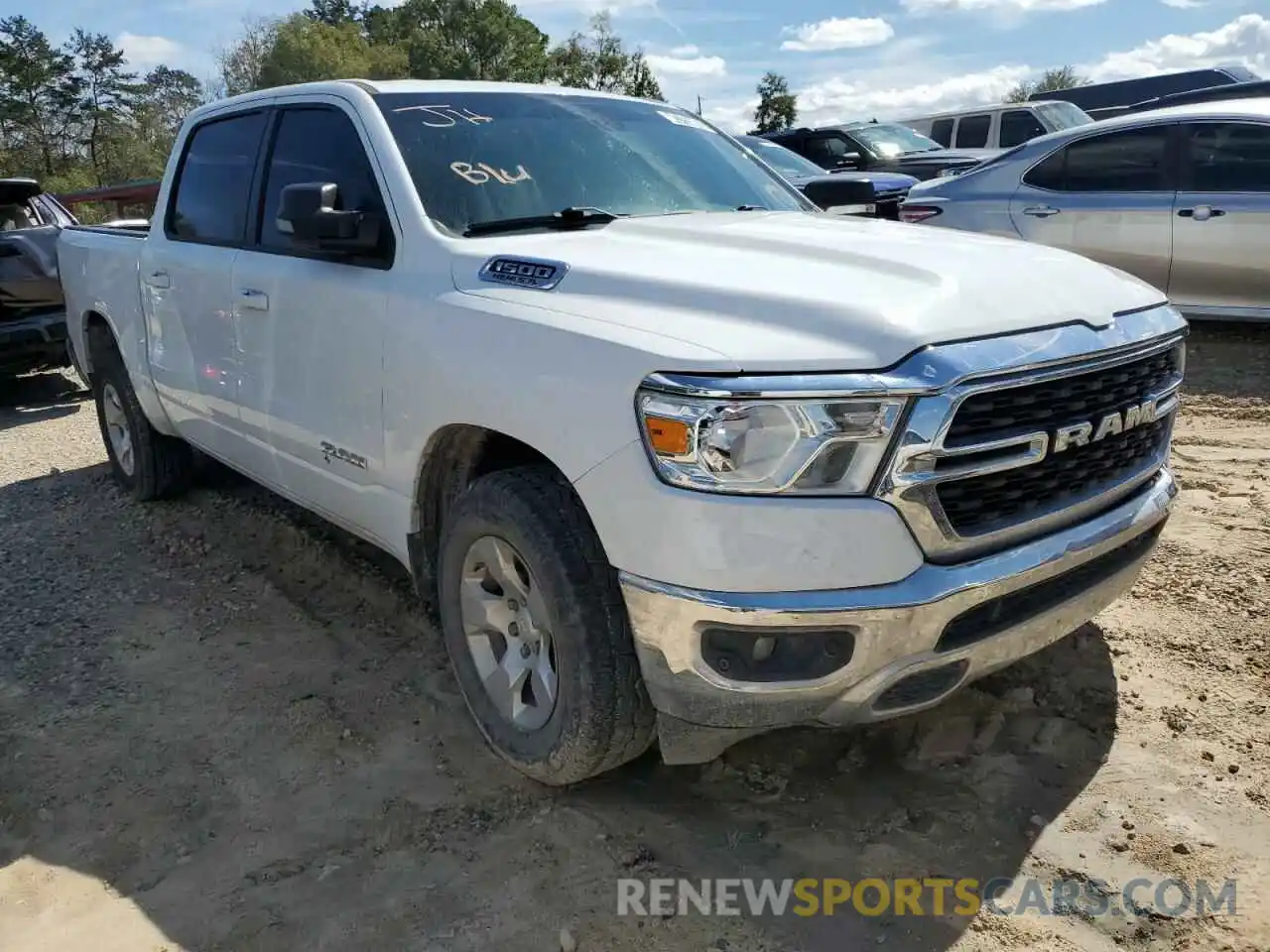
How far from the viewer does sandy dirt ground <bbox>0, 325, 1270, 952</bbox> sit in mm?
2393

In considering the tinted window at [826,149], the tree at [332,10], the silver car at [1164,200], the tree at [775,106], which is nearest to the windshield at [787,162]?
the tinted window at [826,149]

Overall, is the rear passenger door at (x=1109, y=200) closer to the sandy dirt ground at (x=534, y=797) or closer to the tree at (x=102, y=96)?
the sandy dirt ground at (x=534, y=797)

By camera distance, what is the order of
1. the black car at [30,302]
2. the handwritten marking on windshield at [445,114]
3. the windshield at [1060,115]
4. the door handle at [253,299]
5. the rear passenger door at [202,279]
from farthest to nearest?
1. the windshield at [1060,115]
2. the black car at [30,302]
3. the rear passenger door at [202,279]
4. the door handle at [253,299]
5. the handwritten marking on windshield at [445,114]

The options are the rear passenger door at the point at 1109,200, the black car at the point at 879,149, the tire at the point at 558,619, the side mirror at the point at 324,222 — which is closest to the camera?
the tire at the point at 558,619

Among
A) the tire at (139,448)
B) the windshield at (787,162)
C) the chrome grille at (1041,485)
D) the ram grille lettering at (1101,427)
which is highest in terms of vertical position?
the windshield at (787,162)

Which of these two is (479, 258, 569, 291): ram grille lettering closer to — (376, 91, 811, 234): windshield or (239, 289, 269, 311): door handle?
(376, 91, 811, 234): windshield

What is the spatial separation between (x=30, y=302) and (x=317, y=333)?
20.4 feet

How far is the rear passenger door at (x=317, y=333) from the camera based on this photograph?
3.18 m

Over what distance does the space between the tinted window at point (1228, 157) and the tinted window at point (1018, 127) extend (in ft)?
28.2

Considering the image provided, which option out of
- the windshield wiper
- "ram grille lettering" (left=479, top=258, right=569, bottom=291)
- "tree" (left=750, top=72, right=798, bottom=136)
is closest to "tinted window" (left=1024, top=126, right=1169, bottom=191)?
the windshield wiper

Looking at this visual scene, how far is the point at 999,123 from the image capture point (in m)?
15.6

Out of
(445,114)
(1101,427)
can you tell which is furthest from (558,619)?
(445,114)

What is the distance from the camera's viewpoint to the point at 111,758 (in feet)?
10.3

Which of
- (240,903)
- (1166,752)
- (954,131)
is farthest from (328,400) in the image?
(954,131)
